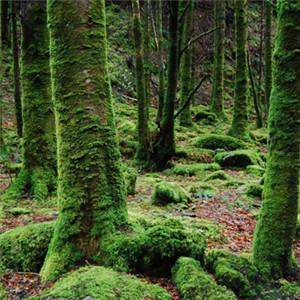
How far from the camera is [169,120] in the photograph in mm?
11836

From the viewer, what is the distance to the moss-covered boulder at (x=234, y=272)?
154 inches

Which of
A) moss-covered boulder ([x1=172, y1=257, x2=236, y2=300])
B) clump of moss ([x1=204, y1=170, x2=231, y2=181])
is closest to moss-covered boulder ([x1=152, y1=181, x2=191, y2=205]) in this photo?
clump of moss ([x1=204, y1=170, x2=231, y2=181])

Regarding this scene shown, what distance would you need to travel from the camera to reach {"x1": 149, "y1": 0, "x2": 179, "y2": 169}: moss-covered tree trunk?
11258 mm

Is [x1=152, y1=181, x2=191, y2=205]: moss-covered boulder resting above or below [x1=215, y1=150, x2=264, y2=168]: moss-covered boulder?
below

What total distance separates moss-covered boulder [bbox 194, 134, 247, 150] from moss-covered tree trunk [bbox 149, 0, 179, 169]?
8.01 feet

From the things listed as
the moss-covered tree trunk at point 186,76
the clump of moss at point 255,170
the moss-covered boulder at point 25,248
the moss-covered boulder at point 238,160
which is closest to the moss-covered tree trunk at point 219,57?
the moss-covered tree trunk at point 186,76

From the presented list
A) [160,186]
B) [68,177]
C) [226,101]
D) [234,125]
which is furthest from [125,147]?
[226,101]

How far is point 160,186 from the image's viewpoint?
784cm

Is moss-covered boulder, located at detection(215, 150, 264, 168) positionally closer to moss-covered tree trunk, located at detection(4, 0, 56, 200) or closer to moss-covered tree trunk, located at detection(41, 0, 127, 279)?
moss-covered tree trunk, located at detection(4, 0, 56, 200)

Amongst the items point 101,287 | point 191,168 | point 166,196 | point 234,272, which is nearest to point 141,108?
point 191,168

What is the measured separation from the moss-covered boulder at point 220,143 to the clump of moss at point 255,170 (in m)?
2.57

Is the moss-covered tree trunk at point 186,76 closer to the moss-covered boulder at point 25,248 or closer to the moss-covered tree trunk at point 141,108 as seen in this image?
the moss-covered tree trunk at point 141,108

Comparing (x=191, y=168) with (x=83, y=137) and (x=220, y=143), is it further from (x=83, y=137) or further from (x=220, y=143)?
(x=83, y=137)

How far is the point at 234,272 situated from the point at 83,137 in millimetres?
2161
